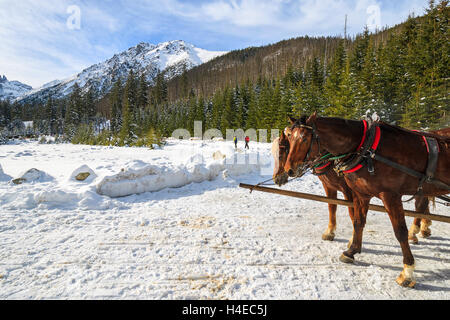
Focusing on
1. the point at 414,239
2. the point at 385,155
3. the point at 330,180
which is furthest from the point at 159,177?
the point at 414,239

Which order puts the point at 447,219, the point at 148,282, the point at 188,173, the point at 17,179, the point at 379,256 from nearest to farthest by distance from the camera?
the point at 148,282 < the point at 447,219 < the point at 379,256 < the point at 17,179 < the point at 188,173

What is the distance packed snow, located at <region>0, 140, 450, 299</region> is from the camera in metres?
2.63

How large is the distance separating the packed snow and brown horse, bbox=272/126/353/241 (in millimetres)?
400

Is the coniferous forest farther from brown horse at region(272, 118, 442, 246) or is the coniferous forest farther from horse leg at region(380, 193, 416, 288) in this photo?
horse leg at region(380, 193, 416, 288)

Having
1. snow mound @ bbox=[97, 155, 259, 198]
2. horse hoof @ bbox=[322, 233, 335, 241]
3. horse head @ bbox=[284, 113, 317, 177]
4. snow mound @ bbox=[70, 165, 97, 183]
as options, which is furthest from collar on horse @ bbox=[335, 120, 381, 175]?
snow mound @ bbox=[70, 165, 97, 183]

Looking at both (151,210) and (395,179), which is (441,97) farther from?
(151,210)

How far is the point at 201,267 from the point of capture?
303 cm

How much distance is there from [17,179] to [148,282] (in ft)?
18.9

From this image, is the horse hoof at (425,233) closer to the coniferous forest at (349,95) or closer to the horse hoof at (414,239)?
the horse hoof at (414,239)

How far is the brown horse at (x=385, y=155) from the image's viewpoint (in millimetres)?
2730

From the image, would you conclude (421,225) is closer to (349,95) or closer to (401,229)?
(401,229)

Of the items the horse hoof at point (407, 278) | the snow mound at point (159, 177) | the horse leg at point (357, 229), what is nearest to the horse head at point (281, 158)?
the horse leg at point (357, 229)
